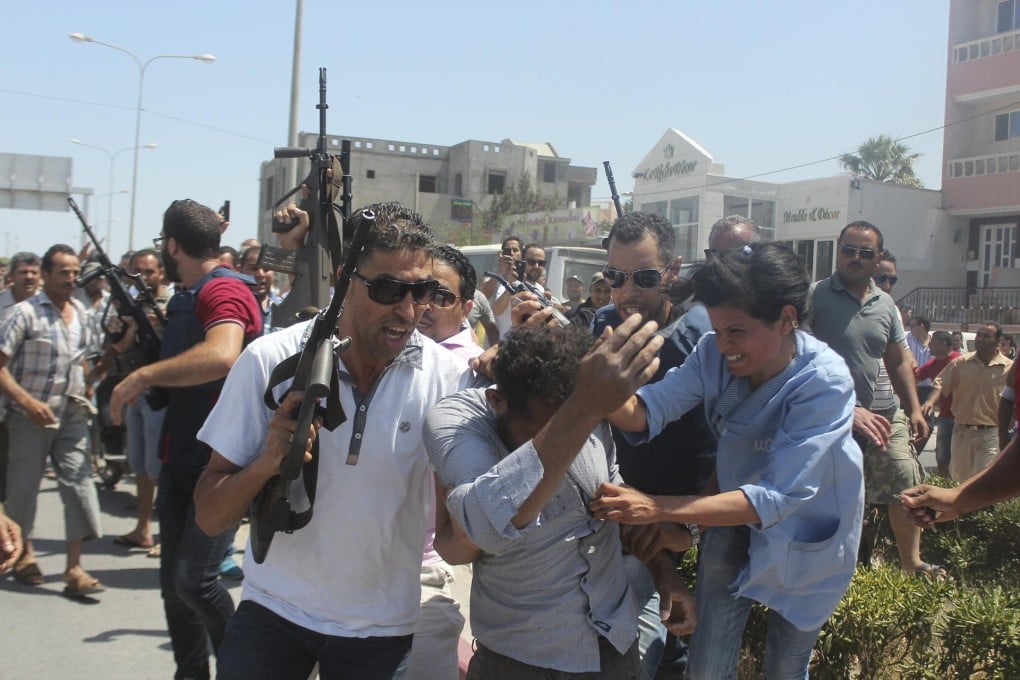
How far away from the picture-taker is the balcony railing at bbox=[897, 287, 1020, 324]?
23469mm

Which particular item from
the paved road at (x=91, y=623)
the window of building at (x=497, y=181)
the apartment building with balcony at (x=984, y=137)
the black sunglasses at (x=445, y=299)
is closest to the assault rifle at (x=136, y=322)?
the paved road at (x=91, y=623)

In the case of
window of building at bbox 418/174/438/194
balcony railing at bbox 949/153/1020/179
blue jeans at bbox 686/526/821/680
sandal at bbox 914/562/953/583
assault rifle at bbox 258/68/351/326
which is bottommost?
sandal at bbox 914/562/953/583

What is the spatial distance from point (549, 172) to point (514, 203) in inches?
292

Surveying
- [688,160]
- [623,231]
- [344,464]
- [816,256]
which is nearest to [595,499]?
[344,464]

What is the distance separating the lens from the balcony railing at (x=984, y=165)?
1022 inches

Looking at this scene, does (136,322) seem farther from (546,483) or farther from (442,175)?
(442,175)

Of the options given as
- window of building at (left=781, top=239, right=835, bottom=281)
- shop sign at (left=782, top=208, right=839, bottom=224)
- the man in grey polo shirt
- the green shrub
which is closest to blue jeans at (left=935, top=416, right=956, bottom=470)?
the man in grey polo shirt

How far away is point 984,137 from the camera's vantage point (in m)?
27.8

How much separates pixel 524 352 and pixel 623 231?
152 cm

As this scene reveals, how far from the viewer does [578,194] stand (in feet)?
197

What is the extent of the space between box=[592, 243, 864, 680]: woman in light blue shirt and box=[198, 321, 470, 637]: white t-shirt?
1.91 ft

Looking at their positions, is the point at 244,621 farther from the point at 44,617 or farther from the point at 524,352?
the point at 44,617

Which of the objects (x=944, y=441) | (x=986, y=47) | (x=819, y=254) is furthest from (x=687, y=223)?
(x=944, y=441)

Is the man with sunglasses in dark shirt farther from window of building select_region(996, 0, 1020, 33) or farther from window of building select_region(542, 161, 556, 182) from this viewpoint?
window of building select_region(542, 161, 556, 182)
